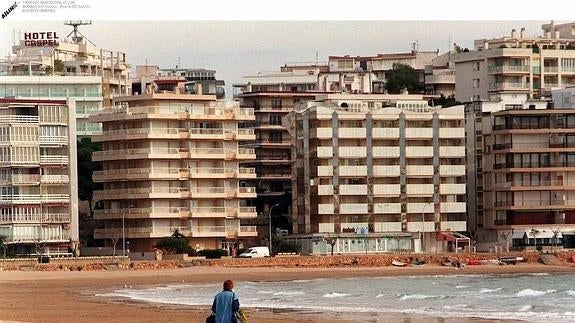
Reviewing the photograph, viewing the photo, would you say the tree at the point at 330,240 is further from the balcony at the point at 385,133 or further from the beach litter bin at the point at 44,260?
the beach litter bin at the point at 44,260

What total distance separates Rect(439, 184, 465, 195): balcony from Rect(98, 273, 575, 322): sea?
18.8 metres

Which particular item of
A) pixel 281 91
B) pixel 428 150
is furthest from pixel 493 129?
pixel 281 91

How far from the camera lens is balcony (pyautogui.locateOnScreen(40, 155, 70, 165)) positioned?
82.6m

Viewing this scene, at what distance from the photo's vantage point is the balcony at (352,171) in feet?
300

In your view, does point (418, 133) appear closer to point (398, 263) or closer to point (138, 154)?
point (398, 263)

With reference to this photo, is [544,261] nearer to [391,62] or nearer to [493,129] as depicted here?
[493,129]

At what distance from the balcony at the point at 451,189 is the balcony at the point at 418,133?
298 centimetres

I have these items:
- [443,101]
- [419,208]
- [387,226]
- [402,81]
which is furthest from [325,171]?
[402,81]

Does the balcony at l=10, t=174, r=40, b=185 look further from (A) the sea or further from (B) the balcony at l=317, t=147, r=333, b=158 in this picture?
(A) the sea

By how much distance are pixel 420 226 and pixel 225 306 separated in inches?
2671

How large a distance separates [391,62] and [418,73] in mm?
7106

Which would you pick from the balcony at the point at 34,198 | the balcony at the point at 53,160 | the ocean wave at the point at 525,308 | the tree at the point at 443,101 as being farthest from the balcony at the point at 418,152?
the ocean wave at the point at 525,308

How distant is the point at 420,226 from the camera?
3642 inches

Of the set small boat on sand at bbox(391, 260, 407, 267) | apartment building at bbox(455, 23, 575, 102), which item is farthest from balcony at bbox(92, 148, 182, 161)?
apartment building at bbox(455, 23, 575, 102)
